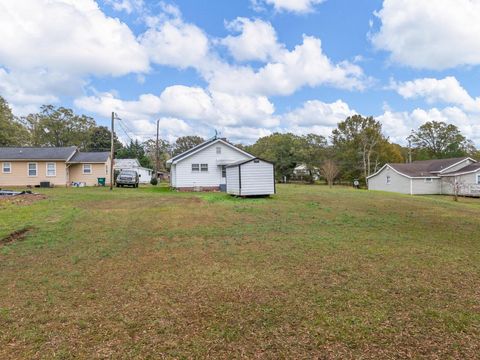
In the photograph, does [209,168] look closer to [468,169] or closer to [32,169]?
[32,169]

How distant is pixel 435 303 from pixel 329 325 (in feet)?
5.43

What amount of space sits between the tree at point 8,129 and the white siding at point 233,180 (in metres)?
38.3

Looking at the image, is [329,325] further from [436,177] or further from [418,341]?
[436,177]

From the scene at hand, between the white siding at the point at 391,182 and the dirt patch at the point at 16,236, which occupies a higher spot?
the white siding at the point at 391,182

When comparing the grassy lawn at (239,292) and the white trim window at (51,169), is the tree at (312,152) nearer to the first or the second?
the white trim window at (51,169)

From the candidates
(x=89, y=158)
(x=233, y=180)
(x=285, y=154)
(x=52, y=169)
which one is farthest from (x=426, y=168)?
(x=52, y=169)

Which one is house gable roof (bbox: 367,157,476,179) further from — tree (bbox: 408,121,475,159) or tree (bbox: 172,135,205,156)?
tree (bbox: 172,135,205,156)

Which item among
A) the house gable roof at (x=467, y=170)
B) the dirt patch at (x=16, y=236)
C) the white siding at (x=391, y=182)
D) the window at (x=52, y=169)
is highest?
the window at (x=52, y=169)

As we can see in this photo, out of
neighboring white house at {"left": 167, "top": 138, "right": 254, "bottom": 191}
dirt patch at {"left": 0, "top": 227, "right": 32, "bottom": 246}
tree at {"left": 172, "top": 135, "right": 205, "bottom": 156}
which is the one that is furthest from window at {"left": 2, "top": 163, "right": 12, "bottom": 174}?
tree at {"left": 172, "top": 135, "right": 205, "bottom": 156}

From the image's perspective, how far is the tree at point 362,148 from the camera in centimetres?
4931

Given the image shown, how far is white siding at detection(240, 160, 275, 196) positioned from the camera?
664 inches

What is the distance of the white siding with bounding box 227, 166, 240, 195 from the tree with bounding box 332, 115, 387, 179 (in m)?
34.8

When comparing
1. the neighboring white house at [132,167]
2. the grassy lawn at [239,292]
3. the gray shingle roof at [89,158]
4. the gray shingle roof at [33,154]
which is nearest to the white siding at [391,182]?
the grassy lawn at [239,292]

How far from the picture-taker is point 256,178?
16953mm
